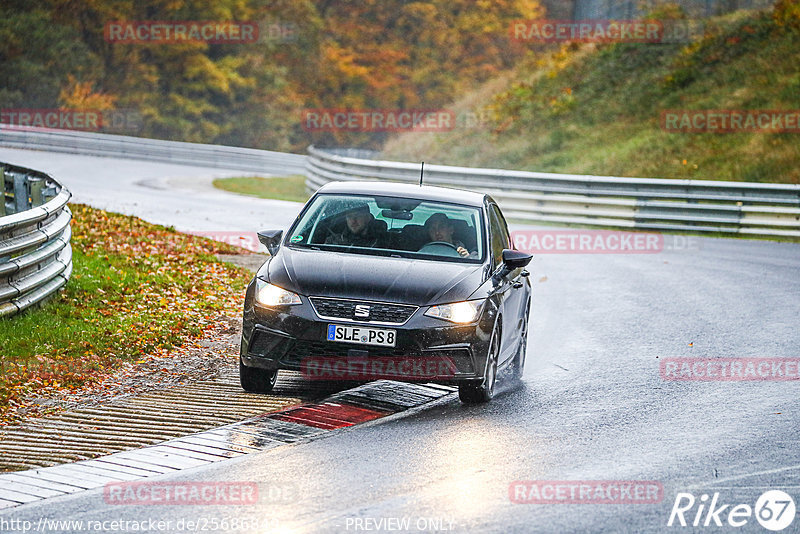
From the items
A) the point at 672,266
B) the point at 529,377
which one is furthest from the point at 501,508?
the point at 672,266

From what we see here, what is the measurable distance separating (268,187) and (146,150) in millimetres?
6935

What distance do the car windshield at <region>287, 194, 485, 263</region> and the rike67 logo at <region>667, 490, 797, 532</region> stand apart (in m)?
3.46

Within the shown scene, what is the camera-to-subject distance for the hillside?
31719 mm

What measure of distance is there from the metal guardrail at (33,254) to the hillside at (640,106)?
69.9 feet

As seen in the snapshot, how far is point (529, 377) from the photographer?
1042 cm

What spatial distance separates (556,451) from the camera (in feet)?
25.3

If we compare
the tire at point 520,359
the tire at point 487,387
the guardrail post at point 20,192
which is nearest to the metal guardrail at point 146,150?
the guardrail post at point 20,192

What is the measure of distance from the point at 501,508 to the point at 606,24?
43082mm

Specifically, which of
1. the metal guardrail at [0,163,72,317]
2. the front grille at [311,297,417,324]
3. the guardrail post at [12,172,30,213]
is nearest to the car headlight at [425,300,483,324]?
the front grille at [311,297,417,324]

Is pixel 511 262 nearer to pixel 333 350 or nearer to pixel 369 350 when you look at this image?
pixel 369 350

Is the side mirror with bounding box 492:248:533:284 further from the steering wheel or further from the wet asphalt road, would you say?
the wet asphalt road

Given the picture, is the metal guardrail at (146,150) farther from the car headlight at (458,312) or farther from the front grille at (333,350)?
the front grille at (333,350)

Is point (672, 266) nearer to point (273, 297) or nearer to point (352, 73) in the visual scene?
point (273, 297)

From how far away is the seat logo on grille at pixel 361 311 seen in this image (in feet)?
28.0
